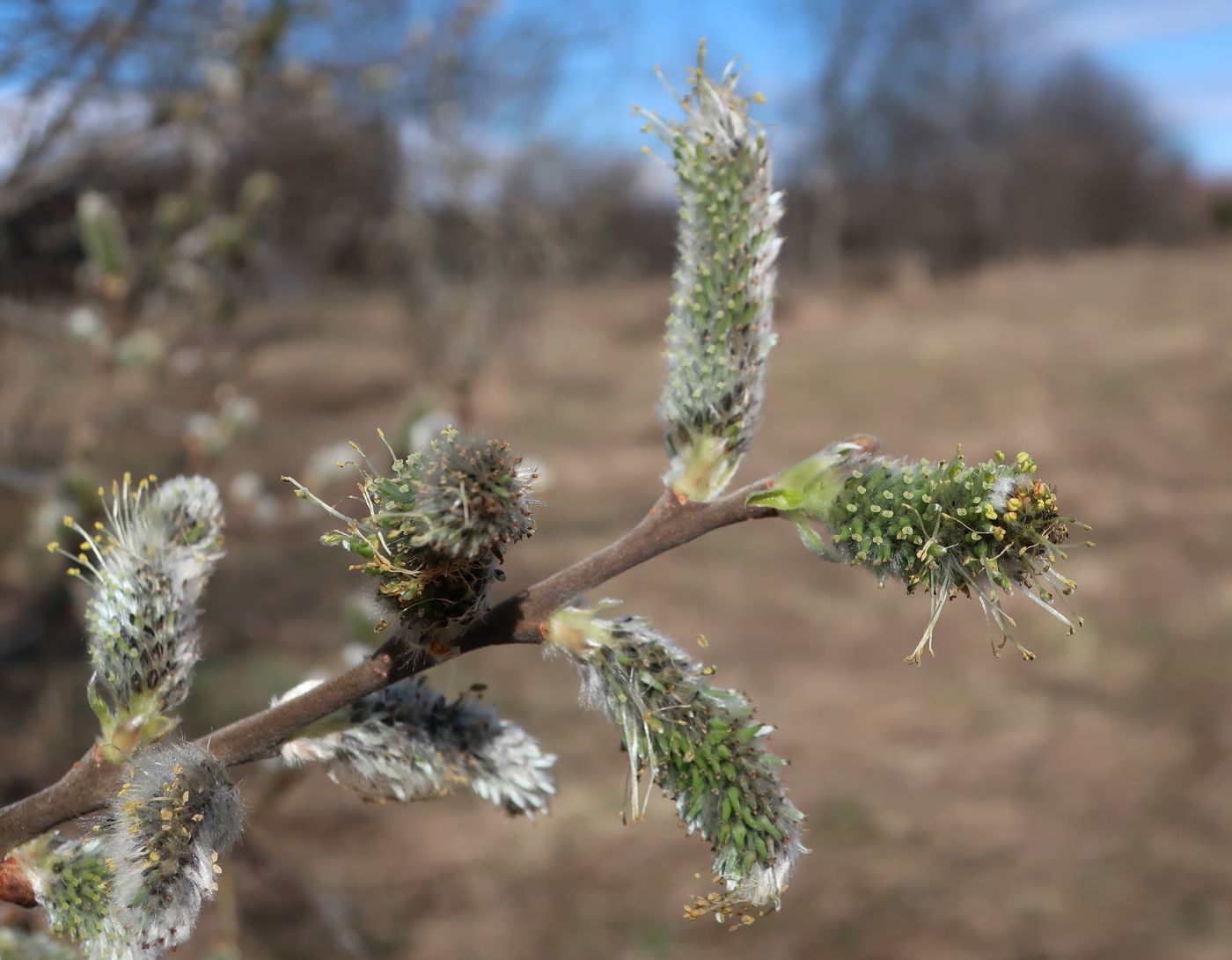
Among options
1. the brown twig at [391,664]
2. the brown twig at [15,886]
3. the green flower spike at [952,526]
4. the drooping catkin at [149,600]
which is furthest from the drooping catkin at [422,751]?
the green flower spike at [952,526]

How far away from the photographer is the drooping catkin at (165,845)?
1.01m

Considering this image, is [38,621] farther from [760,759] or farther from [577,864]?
[760,759]

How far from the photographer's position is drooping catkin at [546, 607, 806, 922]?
1.05m

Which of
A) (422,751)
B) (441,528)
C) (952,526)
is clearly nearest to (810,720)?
(422,751)

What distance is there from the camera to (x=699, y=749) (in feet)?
3.43

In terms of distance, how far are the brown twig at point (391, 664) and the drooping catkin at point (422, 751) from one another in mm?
43

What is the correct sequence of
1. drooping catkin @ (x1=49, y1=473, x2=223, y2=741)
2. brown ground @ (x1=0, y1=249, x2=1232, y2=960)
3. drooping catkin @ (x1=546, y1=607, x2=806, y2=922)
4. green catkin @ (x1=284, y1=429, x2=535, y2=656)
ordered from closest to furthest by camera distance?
green catkin @ (x1=284, y1=429, x2=535, y2=656) → drooping catkin @ (x1=546, y1=607, x2=806, y2=922) → drooping catkin @ (x1=49, y1=473, x2=223, y2=741) → brown ground @ (x1=0, y1=249, x2=1232, y2=960)

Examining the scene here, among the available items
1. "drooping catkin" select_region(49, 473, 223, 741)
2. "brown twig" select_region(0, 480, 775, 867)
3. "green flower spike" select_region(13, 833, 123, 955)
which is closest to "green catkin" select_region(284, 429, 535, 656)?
"brown twig" select_region(0, 480, 775, 867)

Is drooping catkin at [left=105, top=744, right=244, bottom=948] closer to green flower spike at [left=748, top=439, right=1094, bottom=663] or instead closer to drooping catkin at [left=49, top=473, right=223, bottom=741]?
drooping catkin at [left=49, top=473, right=223, bottom=741]

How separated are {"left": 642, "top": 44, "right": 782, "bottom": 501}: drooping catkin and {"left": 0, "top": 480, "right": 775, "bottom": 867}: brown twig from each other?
44mm

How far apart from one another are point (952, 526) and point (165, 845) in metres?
0.81

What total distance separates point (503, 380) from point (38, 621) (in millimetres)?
10499

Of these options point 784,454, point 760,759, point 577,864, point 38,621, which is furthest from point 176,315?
point 784,454

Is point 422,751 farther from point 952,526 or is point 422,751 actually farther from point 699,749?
point 952,526
